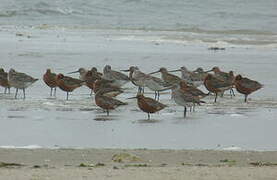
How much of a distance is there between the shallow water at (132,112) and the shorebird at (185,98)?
0.56ft

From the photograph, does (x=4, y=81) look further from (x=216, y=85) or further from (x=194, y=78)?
(x=216, y=85)

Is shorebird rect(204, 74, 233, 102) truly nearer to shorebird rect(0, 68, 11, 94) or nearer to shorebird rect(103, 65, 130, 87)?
shorebird rect(103, 65, 130, 87)

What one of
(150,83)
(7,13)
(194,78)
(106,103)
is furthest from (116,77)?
(7,13)

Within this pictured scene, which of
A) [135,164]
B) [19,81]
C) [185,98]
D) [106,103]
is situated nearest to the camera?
[135,164]

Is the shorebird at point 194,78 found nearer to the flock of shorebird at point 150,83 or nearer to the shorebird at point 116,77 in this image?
the flock of shorebird at point 150,83

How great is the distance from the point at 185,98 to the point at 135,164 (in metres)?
4.81

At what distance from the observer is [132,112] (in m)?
13.4

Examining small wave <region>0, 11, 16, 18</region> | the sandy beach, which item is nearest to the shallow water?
the sandy beach

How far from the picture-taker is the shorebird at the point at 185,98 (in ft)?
43.9

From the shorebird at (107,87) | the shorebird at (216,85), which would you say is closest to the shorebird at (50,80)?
the shorebird at (107,87)

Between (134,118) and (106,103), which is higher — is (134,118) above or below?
below

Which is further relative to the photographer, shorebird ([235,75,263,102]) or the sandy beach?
shorebird ([235,75,263,102])

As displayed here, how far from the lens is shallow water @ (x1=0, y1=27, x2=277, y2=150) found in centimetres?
1070

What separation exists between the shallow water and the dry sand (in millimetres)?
688
